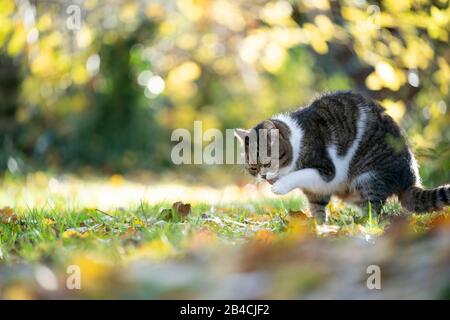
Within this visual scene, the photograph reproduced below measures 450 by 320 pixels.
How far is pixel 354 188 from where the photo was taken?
434 centimetres

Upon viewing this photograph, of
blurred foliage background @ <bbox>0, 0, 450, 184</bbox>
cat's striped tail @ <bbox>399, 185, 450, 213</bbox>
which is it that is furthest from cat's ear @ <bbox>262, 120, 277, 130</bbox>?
blurred foliage background @ <bbox>0, 0, 450, 184</bbox>

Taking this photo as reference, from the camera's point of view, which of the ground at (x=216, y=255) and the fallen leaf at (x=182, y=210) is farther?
the fallen leaf at (x=182, y=210)

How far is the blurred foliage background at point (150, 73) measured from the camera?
684 centimetres

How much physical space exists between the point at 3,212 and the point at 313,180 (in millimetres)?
2118

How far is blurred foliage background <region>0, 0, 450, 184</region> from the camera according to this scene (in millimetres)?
6844

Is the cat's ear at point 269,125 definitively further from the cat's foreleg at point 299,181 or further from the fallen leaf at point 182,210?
the fallen leaf at point 182,210

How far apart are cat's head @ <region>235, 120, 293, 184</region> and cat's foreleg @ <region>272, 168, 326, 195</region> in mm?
219

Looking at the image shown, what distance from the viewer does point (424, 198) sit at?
13.3 ft

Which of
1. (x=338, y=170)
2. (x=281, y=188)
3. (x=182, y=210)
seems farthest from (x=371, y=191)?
(x=182, y=210)

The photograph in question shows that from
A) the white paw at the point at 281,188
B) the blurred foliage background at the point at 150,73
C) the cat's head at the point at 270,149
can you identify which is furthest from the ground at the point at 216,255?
the blurred foliage background at the point at 150,73

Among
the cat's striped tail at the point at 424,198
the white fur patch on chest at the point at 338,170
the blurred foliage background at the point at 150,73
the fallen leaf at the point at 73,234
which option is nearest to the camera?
the fallen leaf at the point at 73,234

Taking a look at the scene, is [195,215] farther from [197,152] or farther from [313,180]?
[197,152]
